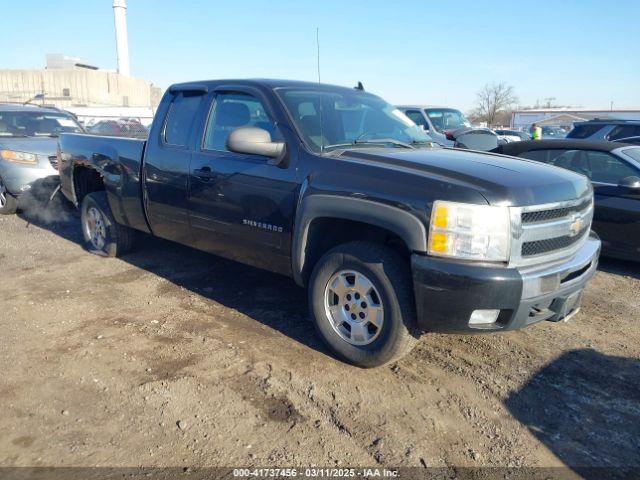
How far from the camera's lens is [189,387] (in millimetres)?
3354

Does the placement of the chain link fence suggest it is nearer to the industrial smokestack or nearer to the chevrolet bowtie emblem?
the chevrolet bowtie emblem

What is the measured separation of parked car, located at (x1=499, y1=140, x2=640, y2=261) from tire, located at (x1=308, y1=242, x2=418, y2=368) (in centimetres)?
355

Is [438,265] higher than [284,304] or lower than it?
higher

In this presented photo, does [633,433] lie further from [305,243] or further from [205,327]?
[205,327]

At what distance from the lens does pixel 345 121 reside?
427 cm

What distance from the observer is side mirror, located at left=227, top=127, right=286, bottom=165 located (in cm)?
370

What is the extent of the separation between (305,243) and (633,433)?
2.26 m

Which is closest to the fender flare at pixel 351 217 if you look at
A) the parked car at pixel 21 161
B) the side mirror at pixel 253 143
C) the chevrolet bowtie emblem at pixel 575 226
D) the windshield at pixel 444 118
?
the side mirror at pixel 253 143

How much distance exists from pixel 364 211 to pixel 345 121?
4.02 ft

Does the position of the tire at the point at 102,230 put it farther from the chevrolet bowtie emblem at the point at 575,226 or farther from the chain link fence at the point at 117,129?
the chevrolet bowtie emblem at the point at 575,226

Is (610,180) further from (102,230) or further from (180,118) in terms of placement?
(102,230)

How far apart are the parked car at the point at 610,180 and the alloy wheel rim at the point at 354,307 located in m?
3.66

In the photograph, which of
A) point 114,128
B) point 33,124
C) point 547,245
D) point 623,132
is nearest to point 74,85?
point 114,128

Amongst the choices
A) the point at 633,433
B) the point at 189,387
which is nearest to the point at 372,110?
the point at 189,387
